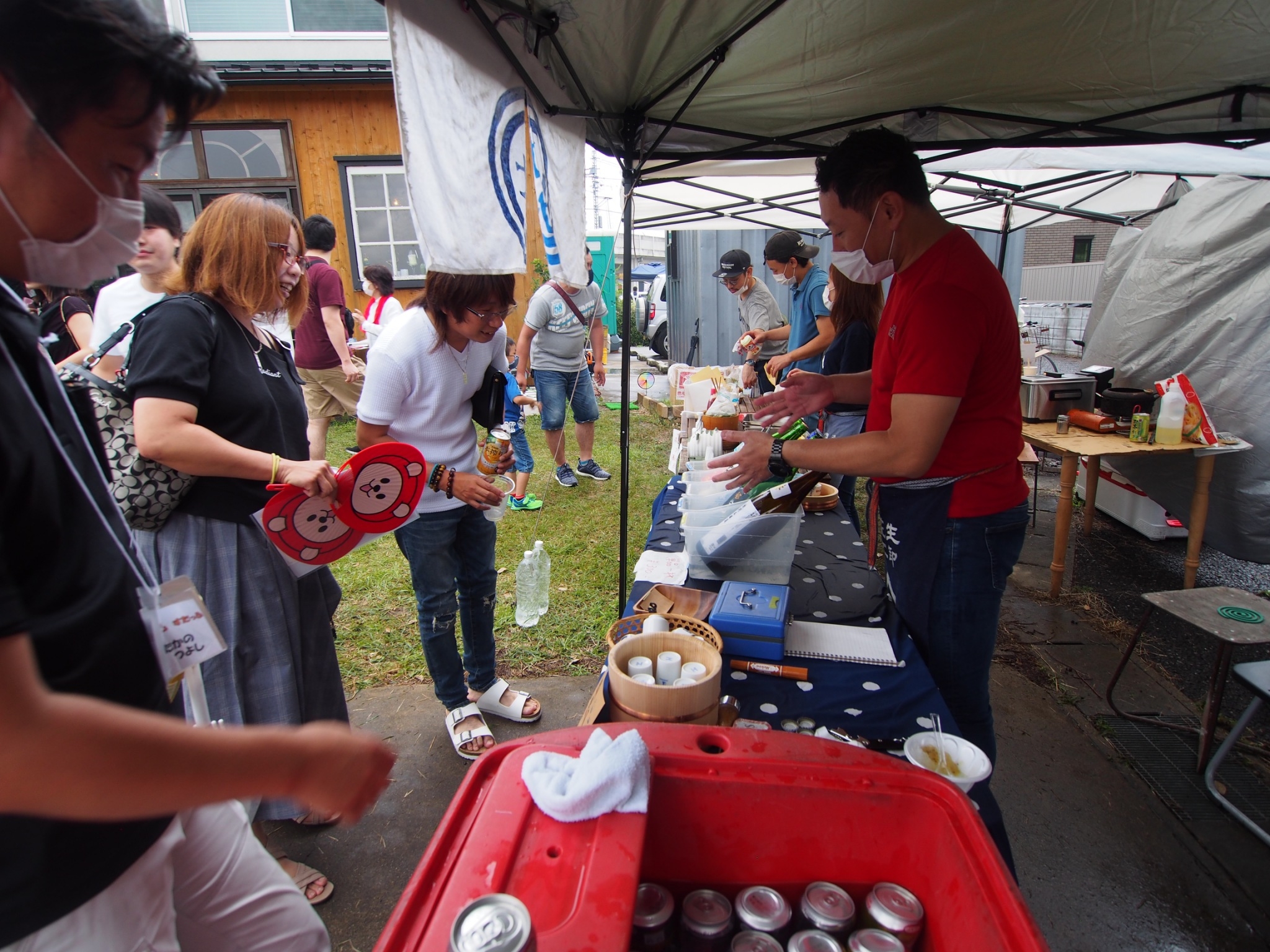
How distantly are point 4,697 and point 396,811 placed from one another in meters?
2.15

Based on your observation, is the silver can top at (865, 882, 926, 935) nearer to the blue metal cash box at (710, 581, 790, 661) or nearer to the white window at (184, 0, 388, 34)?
the blue metal cash box at (710, 581, 790, 661)

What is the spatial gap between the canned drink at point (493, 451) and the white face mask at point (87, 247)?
1449mm

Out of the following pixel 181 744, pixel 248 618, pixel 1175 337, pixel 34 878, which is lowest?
pixel 248 618

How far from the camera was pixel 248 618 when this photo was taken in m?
1.82

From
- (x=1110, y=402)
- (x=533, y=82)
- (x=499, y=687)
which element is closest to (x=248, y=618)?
(x=499, y=687)

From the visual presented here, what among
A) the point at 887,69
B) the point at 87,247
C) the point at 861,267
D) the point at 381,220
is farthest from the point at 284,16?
the point at 87,247

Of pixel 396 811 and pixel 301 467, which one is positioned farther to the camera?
pixel 396 811

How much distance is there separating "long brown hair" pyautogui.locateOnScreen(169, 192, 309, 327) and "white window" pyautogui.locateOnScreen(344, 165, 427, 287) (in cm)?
737

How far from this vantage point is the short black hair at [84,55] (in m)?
0.57

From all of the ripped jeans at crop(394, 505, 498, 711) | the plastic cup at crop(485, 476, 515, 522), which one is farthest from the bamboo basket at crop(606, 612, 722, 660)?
the ripped jeans at crop(394, 505, 498, 711)

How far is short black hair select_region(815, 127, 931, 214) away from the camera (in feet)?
5.72

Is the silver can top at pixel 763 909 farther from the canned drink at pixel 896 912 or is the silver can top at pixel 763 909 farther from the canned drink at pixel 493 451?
the canned drink at pixel 493 451

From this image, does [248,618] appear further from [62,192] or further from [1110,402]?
[1110,402]

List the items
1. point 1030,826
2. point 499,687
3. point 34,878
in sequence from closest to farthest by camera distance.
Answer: point 34,878 < point 1030,826 < point 499,687
